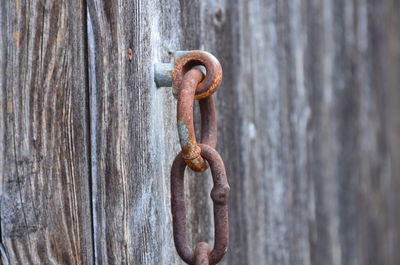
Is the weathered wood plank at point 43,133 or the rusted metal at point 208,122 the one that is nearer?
the weathered wood plank at point 43,133

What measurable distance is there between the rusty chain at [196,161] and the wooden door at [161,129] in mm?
77

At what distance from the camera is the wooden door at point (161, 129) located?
0.87m

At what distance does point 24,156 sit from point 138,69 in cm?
25

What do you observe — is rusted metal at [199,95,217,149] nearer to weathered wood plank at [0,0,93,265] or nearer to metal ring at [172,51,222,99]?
metal ring at [172,51,222,99]

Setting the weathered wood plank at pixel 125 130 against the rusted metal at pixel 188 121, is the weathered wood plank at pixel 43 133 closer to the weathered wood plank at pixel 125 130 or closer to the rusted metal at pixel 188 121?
the weathered wood plank at pixel 125 130

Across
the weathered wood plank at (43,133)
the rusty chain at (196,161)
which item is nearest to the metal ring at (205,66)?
the rusty chain at (196,161)

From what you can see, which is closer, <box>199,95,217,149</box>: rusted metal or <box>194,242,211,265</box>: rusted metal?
<box>194,242,211,265</box>: rusted metal

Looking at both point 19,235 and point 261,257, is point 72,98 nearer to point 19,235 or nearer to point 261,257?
point 19,235

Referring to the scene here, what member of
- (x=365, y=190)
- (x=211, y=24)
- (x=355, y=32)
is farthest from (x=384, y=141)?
(x=211, y=24)

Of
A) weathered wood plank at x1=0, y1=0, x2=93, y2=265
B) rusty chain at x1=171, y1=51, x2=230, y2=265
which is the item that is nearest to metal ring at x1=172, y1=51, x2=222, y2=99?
rusty chain at x1=171, y1=51, x2=230, y2=265

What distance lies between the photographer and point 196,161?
901 mm

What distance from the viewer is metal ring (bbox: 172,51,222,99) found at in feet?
3.08

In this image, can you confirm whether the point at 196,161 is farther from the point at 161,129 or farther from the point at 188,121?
the point at 161,129

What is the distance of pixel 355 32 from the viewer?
2730 mm
